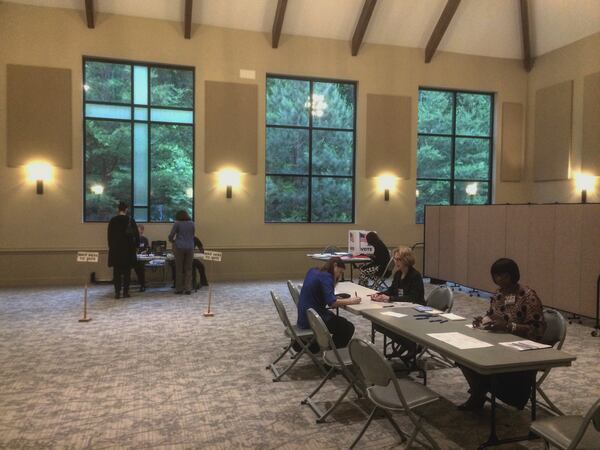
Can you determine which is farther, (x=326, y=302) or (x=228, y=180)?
(x=228, y=180)

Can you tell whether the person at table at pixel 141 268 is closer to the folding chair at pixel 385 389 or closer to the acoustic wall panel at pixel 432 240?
the acoustic wall panel at pixel 432 240

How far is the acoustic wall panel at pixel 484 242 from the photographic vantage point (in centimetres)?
841

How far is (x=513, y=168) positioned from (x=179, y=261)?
8.90m

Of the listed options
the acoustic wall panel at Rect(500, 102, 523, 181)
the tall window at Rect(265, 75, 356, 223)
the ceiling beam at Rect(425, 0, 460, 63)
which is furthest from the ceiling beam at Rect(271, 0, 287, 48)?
the acoustic wall panel at Rect(500, 102, 523, 181)

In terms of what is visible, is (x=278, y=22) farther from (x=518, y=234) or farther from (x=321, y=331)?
(x=321, y=331)

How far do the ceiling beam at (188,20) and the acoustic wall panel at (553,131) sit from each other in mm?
8710

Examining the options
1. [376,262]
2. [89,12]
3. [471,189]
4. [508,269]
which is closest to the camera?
[508,269]

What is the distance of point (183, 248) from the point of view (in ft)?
29.1

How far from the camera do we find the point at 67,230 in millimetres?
10008

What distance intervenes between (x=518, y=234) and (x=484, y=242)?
869mm

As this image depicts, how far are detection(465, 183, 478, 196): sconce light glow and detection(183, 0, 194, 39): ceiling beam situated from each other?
25.2 feet

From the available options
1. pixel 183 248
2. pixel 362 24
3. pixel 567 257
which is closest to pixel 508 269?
pixel 567 257

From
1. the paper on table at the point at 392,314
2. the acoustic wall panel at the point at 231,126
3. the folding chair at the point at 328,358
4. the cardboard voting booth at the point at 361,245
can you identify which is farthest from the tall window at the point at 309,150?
the folding chair at the point at 328,358

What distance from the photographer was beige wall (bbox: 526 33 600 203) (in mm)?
10914
